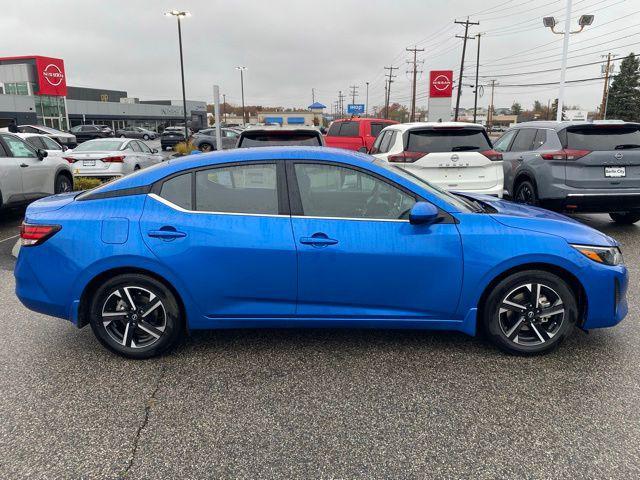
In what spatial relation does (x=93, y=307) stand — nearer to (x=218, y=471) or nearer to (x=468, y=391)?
(x=218, y=471)

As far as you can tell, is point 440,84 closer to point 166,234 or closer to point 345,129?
point 345,129

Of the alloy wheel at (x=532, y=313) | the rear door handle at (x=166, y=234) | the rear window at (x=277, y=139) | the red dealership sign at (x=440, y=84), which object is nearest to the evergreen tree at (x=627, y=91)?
the red dealership sign at (x=440, y=84)

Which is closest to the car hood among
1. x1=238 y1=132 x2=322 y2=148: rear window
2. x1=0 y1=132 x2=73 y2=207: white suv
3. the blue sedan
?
the blue sedan

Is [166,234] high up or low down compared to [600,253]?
up

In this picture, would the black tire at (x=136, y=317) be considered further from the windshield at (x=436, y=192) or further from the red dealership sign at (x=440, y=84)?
the red dealership sign at (x=440, y=84)

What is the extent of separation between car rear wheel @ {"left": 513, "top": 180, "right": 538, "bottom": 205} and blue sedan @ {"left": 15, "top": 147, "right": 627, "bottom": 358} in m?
4.44

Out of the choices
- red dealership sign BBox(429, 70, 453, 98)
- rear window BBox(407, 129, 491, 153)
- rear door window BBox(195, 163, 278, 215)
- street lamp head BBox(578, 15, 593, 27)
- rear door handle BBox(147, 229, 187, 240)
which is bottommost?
rear door handle BBox(147, 229, 187, 240)

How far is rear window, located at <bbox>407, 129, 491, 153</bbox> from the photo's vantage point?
7.15 metres

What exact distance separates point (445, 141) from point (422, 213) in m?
4.16

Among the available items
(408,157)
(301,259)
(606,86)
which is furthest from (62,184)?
(606,86)

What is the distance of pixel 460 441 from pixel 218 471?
1323 millimetres

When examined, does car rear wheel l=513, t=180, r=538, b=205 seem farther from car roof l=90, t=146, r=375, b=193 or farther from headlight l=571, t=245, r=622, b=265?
car roof l=90, t=146, r=375, b=193

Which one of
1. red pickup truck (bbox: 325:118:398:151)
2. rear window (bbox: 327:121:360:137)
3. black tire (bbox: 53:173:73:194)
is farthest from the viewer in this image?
rear window (bbox: 327:121:360:137)

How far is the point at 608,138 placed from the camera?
718cm
